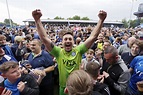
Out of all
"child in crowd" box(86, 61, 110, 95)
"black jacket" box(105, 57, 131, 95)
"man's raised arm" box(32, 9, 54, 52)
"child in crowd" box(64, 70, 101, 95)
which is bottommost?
"black jacket" box(105, 57, 131, 95)

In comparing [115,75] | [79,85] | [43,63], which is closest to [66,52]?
[43,63]

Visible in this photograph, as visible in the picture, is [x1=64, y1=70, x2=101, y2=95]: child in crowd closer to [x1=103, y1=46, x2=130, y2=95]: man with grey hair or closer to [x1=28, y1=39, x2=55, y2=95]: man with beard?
[x1=103, y1=46, x2=130, y2=95]: man with grey hair

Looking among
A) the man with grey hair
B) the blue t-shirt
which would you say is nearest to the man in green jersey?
the man with grey hair

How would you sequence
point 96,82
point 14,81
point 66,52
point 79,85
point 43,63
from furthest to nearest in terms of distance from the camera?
1. point 43,63
2. point 66,52
3. point 14,81
4. point 96,82
5. point 79,85

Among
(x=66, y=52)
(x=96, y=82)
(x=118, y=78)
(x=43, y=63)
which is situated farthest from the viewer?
(x=43, y=63)

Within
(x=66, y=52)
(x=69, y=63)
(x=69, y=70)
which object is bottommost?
(x=69, y=70)

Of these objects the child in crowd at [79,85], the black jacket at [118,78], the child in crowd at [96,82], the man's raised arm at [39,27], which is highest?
the man's raised arm at [39,27]

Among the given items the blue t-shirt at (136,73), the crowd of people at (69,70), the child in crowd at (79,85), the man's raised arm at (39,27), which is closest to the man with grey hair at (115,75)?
the crowd of people at (69,70)

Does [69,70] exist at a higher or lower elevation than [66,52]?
lower

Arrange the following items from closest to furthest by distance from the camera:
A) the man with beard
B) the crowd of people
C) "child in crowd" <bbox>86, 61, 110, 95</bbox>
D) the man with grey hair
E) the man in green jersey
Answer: "child in crowd" <bbox>86, 61, 110, 95</bbox>, the crowd of people, the man with grey hair, the man in green jersey, the man with beard

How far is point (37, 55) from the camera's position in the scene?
3273 millimetres

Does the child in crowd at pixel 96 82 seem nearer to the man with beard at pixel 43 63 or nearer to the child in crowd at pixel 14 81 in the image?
the child in crowd at pixel 14 81

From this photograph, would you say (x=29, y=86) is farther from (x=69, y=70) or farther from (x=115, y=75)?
(x=115, y=75)

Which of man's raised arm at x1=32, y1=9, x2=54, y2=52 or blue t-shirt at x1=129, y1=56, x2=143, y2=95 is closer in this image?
man's raised arm at x1=32, y1=9, x2=54, y2=52
